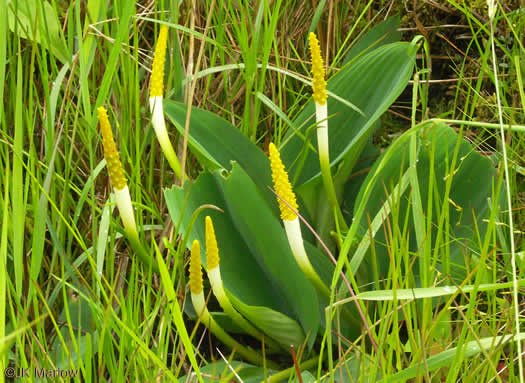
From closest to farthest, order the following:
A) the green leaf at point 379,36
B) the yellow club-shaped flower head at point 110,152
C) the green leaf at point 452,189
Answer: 1. the yellow club-shaped flower head at point 110,152
2. the green leaf at point 452,189
3. the green leaf at point 379,36

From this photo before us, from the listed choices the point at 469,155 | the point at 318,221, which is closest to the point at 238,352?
the point at 318,221

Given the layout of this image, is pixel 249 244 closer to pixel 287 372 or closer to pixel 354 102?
pixel 287 372

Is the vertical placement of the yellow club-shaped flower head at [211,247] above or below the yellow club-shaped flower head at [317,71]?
below

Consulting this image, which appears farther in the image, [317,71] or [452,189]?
[452,189]

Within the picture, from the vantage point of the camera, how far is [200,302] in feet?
2.90

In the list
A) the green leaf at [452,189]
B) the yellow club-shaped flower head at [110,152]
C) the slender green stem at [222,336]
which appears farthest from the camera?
the green leaf at [452,189]

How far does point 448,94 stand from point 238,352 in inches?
30.6

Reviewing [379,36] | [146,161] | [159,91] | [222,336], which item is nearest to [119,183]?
[159,91]

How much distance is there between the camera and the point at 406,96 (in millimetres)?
1487

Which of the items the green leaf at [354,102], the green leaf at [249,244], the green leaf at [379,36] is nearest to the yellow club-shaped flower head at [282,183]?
the green leaf at [249,244]

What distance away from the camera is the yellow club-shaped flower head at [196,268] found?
788 millimetres

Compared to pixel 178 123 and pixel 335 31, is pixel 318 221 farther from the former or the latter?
pixel 335 31

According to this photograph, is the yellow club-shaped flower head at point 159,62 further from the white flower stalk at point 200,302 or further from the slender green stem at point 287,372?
the slender green stem at point 287,372

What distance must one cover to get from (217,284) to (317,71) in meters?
0.32
